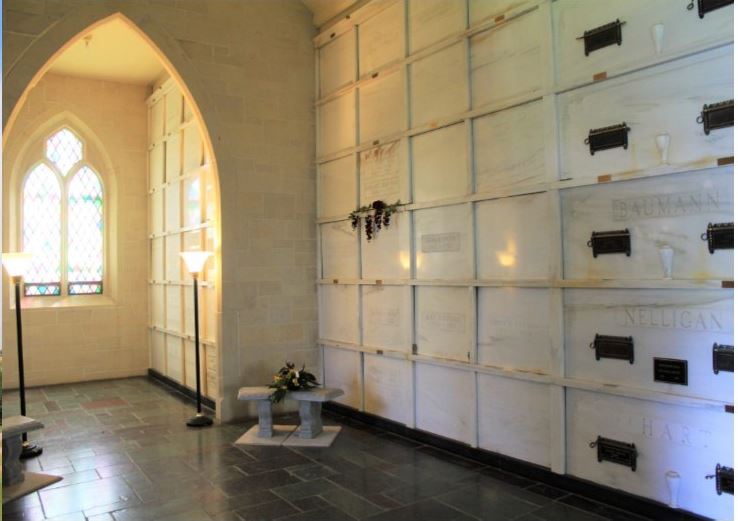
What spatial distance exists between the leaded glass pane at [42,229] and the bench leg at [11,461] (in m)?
4.28

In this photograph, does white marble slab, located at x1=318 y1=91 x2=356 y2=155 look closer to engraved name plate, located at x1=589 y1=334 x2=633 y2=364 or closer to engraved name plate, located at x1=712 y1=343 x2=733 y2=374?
engraved name plate, located at x1=589 y1=334 x2=633 y2=364

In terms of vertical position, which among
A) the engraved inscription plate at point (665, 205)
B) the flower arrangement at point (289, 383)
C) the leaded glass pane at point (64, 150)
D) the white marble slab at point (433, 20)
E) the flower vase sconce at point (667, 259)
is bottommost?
the flower arrangement at point (289, 383)

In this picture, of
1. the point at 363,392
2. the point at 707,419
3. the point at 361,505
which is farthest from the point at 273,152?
the point at 707,419

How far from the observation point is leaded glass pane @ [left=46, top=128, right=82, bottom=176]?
7648mm

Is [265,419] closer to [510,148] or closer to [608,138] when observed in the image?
[510,148]

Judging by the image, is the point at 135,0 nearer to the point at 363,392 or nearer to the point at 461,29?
the point at 461,29

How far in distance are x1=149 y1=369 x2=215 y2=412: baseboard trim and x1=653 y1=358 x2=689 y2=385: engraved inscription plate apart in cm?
422

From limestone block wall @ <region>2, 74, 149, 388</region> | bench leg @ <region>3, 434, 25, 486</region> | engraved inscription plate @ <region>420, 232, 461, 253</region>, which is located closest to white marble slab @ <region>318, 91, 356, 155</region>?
engraved inscription plate @ <region>420, 232, 461, 253</region>

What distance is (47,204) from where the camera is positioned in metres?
7.61

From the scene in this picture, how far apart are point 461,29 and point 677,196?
81.5 inches

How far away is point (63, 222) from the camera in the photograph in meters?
7.69

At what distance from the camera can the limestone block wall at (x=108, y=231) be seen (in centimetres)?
723

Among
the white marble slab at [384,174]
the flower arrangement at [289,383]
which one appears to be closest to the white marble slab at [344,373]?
the flower arrangement at [289,383]

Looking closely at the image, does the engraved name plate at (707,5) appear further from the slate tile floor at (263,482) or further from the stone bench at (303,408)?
the stone bench at (303,408)
